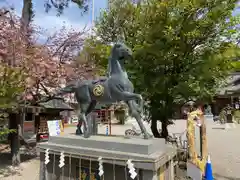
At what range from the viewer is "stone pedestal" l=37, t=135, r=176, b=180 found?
3088mm

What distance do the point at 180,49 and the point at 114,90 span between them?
11.3 ft

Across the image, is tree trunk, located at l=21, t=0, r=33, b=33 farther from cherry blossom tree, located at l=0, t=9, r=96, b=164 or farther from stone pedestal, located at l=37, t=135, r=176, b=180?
stone pedestal, located at l=37, t=135, r=176, b=180

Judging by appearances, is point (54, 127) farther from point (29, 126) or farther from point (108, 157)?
point (29, 126)

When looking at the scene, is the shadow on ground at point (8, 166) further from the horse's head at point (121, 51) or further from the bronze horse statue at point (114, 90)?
the horse's head at point (121, 51)

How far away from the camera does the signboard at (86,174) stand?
3.74 m

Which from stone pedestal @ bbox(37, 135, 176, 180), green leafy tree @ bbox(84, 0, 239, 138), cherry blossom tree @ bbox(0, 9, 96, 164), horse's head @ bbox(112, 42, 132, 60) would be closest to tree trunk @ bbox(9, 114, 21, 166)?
cherry blossom tree @ bbox(0, 9, 96, 164)

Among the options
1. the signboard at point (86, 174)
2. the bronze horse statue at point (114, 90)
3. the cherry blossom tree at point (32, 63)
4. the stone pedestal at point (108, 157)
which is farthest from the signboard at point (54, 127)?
the signboard at point (86, 174)

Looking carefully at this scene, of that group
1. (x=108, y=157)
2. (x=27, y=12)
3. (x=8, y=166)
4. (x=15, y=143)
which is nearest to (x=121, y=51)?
(x=108, y=157)

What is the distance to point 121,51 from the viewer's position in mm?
3840

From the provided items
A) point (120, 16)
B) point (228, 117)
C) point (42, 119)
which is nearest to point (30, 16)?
point (120, 16)

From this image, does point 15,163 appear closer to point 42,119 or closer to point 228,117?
point 42,119

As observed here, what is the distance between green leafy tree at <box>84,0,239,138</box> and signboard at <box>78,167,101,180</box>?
337 cm

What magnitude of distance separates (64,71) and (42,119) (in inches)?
179

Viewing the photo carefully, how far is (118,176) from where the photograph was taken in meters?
3.47
